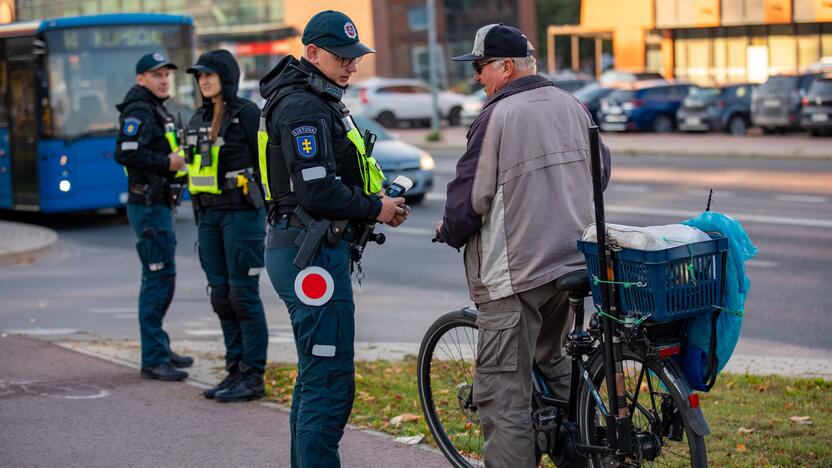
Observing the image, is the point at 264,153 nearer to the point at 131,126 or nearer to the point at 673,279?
the point at 673,279

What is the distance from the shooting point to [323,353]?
4547 millimetres

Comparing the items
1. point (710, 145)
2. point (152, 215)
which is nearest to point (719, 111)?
point (710, 145)

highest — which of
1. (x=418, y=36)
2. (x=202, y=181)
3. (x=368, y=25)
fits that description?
(x=368, y=25)

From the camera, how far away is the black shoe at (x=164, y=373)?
23.4 ft

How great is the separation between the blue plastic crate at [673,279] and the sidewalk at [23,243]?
10.8 metres

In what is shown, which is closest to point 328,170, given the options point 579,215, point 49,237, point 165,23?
point 579,215

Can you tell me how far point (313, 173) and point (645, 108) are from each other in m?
31.3

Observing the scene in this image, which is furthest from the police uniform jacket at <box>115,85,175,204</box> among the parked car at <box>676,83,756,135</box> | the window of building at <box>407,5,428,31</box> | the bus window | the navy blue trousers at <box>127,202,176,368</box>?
the window of building at <box>407,5,428,31</box>

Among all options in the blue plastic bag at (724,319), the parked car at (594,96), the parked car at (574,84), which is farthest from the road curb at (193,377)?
the parked car at (574,84)

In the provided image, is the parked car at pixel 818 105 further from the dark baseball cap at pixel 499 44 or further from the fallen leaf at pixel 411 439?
the dark baseball cap at pixel 499 44

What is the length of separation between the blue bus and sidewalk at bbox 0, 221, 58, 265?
0.94 metres

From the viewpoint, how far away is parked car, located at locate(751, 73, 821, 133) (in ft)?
99.3

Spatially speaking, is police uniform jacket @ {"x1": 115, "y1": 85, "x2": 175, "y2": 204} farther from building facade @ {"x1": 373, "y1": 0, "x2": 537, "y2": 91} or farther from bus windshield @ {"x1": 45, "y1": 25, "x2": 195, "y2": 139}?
building facade @ {"x1": 373, "y1": 0, "x2": 537, "y2": 91}

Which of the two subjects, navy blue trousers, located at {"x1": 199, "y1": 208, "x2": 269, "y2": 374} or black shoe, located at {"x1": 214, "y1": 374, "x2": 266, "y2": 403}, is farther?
black shoe, located at {"x1": 214, "y1": 374, "x2": 266, "y2": 403}
